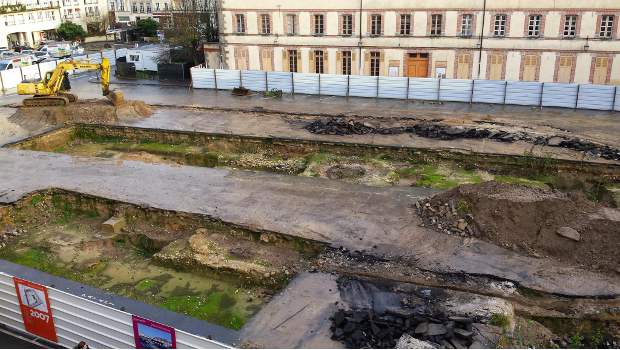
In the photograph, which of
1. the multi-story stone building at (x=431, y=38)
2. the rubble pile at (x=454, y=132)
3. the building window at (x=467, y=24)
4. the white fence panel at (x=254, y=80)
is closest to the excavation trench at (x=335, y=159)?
the rubble pile at (x=454, y=132)

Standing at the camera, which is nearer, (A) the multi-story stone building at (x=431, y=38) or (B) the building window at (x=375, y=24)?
(A) the multi-story stone building at (x=431, y=38)

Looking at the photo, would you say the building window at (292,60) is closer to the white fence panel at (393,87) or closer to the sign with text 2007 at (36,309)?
the white fence panel at (393,87)

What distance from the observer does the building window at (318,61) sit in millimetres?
36650

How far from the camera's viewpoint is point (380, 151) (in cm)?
2252

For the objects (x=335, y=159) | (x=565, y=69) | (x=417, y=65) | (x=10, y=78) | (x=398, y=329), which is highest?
(x=417, y=65)

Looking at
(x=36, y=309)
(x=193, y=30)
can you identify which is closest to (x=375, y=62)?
(x=193, y=30)

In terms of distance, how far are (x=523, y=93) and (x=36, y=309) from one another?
1053 inches

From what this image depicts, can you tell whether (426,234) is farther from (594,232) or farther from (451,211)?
(594,232)

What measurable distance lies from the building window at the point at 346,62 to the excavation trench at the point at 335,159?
14.4m

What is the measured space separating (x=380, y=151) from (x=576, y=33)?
673 inches

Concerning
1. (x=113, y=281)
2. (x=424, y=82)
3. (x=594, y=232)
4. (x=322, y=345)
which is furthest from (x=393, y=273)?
(x=424, y=82)

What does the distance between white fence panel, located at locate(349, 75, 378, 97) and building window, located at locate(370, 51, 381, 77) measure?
143 inches

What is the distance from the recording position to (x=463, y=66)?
33906mm

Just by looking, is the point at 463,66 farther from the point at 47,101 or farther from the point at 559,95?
the point at 47,101
